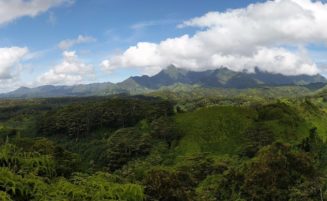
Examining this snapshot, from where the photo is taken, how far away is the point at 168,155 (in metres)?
111

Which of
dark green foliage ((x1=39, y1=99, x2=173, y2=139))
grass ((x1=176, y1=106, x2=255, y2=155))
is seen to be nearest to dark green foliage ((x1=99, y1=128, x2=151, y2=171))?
grass ((x1=176, y1=106, x2=255, y2=155))

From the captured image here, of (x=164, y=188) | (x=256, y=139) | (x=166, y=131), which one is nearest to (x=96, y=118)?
(x=166, y=131)

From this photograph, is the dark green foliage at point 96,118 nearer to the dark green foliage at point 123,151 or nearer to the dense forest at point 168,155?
the dense forest at point 168,155

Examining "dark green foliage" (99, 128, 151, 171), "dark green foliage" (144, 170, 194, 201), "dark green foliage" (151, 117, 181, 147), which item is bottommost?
"dark green foliage" (99, 128, 151, 171)

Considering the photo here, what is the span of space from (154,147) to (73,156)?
48.4 metres

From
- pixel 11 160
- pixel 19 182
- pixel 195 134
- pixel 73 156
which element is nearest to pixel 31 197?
pixel 19 182

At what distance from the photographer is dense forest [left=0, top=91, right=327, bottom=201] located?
1420cm

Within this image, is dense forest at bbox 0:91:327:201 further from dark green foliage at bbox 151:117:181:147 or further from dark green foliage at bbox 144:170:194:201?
dark green foliage at bbox 151:117:181:147

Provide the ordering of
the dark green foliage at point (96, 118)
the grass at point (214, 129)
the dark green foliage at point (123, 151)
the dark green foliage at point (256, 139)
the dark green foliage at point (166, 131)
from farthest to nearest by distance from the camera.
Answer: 1. the dark green foliage at point (96, 118)
2. the dark green foliage at point (166, 131)
3. the grass at point (214, 129)
4. the dark green foliage at point (123, 151)
5. the dark green foliage at point (256, 139)

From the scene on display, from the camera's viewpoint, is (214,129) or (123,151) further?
(214,129)

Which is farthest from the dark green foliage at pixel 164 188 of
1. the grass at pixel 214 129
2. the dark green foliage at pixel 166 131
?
the dark green foliage at pixel 166 131

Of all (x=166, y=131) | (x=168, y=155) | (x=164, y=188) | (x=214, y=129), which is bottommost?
(x=168, y=155)

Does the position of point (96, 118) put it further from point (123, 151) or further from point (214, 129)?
point (214, 129)

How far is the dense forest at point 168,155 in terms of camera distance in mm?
14203
